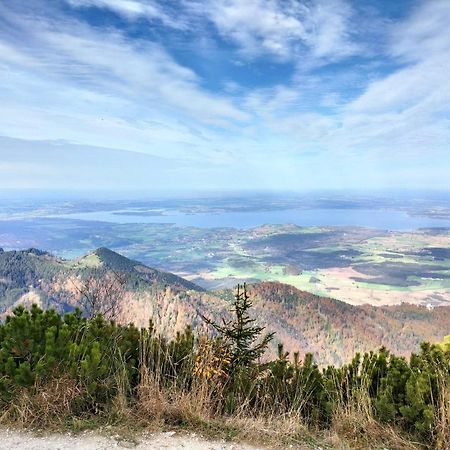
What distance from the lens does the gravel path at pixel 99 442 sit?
3.90 m

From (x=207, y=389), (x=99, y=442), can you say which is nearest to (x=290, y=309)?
(x=207, y=389)

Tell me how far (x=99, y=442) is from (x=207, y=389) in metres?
1.36

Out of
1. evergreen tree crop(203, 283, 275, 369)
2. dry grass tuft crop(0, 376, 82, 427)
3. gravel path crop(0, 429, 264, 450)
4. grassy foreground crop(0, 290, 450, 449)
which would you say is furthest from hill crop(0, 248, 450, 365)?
gravel path crop(0, 429, 264, 450)

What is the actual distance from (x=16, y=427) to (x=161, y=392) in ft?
5.30

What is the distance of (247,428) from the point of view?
14.2 feet

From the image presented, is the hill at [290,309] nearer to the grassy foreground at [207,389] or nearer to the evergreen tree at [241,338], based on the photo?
the evergreen tree at [241,338]

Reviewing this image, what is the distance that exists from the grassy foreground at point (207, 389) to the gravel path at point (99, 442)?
0.15 meters

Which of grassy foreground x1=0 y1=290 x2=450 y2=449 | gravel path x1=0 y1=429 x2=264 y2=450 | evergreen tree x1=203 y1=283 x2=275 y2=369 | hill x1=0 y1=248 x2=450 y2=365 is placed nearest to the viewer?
gravel path x1=0 y1=429 x2=264 y2=450

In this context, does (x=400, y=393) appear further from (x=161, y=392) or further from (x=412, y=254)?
(x=412, y=254)

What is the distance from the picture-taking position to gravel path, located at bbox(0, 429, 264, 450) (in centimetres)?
390

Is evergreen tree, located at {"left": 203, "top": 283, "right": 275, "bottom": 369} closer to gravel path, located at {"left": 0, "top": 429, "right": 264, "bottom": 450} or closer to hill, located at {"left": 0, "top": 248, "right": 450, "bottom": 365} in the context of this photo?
gravel path, located at {"left": 0, "top": 429, "right": 264, "bottom": 450}

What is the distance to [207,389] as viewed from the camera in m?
4.75

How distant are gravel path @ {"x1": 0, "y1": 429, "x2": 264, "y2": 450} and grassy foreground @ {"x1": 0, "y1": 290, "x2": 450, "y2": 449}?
154mm

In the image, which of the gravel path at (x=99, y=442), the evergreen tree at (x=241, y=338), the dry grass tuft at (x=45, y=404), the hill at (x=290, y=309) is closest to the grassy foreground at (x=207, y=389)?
the dry grass tuft at (x=45, y=404)
